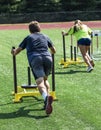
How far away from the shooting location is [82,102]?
33.9 ft

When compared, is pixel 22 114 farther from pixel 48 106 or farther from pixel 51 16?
pixel 51 16

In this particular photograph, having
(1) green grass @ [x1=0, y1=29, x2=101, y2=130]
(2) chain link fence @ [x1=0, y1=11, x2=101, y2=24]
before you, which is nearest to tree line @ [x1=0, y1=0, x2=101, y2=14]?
(2) chain link fence @ [x1=0, y1=11, x2=101, y2=24]

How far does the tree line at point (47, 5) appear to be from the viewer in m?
48.3

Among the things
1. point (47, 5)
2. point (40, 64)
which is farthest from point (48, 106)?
point (47, 5)

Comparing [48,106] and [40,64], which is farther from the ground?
[40,64]

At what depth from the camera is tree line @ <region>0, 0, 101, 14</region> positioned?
48.3 metres

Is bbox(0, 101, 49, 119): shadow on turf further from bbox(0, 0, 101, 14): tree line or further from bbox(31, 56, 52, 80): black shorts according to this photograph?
bbox(0, 0, 101, 14): tree line

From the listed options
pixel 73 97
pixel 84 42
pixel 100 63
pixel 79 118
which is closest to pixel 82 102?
pixel 73 97

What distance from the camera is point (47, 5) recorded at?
48.8 metres

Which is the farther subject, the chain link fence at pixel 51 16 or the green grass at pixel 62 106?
the chain link fence at pixel 51 16

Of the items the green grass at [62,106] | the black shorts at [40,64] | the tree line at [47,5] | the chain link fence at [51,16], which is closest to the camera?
the green grass at [62,106]

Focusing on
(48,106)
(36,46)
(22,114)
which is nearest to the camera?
(48,106)

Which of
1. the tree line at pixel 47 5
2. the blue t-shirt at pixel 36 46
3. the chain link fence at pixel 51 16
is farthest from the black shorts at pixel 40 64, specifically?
the tree line at pixel 47 5

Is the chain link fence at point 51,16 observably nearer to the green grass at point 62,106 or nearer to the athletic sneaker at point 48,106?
the green grass at point 62,106
